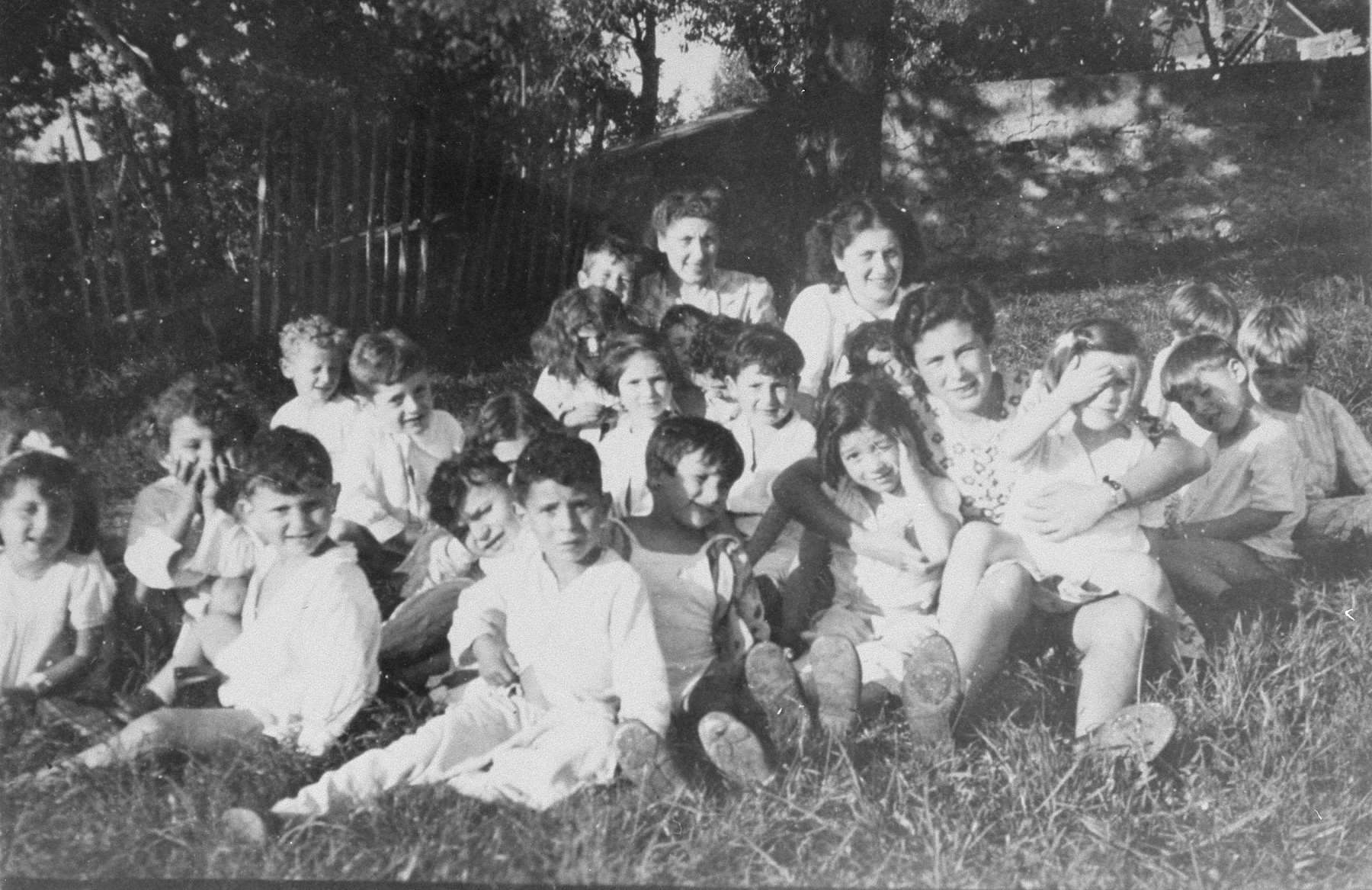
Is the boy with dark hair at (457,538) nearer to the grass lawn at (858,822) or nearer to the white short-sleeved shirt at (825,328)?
the grass lawn at (858,822)

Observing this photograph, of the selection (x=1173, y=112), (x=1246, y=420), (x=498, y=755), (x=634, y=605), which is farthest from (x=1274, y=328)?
(x=498, y=755)

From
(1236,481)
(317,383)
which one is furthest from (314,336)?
(1236,481)

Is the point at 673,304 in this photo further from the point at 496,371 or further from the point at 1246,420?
the point at 1246,420

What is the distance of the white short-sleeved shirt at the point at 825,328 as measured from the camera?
333 cm

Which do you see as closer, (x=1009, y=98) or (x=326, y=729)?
(x=326, y=729)

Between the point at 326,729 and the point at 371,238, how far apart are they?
1341 millimetres

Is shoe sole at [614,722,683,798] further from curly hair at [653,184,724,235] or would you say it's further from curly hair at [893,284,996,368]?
curly hair at [653,184,724,235]

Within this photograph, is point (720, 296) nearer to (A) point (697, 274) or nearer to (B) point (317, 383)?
(A) point (697, 274)

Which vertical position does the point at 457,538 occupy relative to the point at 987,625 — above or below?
above

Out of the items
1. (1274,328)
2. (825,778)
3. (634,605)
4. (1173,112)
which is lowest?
(825,778)

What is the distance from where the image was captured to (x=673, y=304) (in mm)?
3389

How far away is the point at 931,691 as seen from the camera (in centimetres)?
259

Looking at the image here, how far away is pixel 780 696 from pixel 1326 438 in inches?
72.9

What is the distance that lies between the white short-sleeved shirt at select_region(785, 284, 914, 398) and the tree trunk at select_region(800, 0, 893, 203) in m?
0.27
